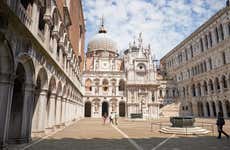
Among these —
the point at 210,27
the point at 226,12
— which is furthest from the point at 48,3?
the point at 210,27

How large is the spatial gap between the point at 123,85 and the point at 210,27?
25103mm

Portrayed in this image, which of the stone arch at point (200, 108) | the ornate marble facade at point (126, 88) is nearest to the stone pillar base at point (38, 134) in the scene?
the ornate marble facade at point (126, 88)

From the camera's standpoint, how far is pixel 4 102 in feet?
24.5

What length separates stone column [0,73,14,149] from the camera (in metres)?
7.31

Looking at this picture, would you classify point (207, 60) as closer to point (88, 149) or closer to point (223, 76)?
point (223, 76)

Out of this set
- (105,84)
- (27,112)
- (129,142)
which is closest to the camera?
(27,112)

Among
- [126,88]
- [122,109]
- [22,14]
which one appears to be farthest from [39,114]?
[122,109]

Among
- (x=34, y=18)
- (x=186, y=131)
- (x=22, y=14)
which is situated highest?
(x=34, y=18)

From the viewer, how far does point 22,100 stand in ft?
34.6

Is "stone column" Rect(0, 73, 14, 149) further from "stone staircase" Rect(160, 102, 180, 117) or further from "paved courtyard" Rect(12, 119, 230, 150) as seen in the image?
"stone staircase" Rect(160, 102, 180, 117)

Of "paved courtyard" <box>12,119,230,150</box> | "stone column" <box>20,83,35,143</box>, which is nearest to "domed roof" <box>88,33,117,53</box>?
"paved courtyard" <box>12,119,230,150</box>

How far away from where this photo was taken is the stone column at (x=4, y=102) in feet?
24.0

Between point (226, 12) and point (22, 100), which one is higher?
point (226, 12)

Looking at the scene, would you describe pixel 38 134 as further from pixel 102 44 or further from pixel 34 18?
pixel 102 44
